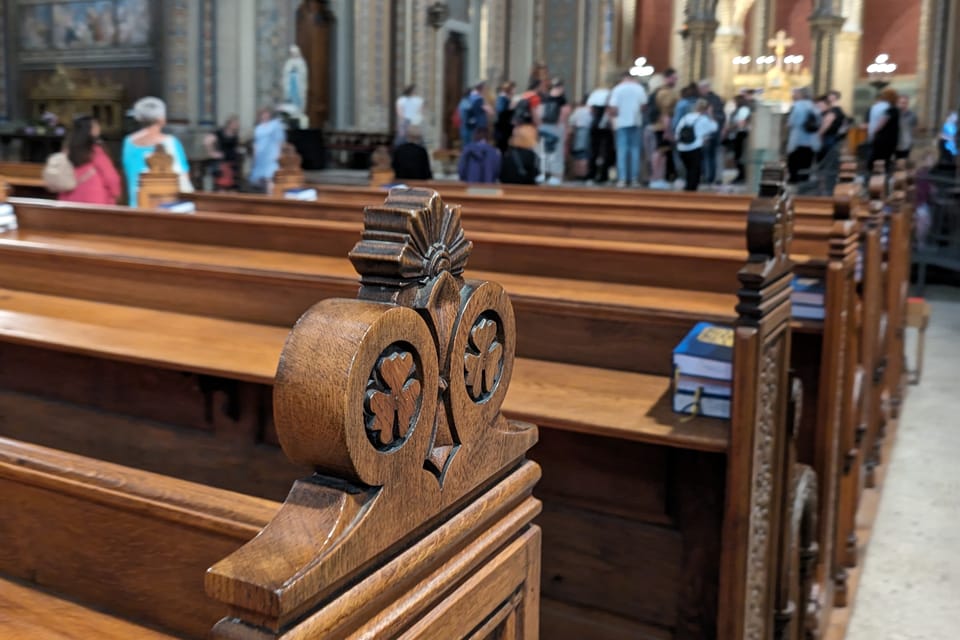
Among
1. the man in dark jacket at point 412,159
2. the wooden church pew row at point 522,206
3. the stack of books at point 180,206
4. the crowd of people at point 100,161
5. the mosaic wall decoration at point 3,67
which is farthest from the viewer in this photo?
the mosaic wall decoration at point 3,67

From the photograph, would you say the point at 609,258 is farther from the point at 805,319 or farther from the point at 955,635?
the point at 955,635

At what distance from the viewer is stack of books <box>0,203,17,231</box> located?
446cm

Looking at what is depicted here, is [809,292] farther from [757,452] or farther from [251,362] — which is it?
[251,362]

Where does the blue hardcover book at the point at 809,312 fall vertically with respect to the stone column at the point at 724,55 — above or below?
below

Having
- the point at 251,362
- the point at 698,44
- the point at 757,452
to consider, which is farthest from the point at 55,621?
the point at 698,44

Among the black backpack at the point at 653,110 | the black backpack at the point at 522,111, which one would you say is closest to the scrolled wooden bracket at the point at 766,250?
the black backpack at the point at 522,111

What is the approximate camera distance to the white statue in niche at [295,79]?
40.8ft

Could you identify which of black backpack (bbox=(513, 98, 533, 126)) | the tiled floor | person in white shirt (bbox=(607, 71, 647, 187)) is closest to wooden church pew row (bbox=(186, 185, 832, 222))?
the tiled floor

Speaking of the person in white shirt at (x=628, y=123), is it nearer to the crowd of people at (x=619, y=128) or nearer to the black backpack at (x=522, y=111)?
the crowd of people at (x=619, y=128)

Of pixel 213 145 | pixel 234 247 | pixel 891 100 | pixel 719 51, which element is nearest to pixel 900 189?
pixel 234 247

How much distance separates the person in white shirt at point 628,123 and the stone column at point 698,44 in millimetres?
8313

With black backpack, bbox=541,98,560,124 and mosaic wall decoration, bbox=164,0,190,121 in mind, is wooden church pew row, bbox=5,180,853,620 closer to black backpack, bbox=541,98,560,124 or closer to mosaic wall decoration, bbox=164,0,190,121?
black backpack, bbox=541,98,560,124

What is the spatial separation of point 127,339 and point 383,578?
6.99 ft

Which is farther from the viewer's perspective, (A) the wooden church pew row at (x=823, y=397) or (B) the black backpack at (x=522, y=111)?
(B) the black backpack at (x=522, y=111)
